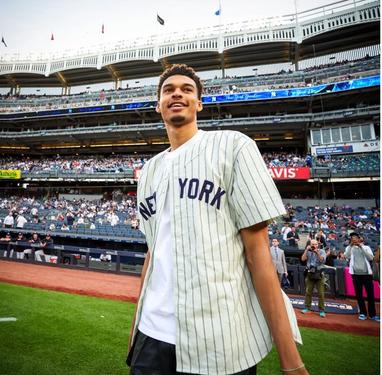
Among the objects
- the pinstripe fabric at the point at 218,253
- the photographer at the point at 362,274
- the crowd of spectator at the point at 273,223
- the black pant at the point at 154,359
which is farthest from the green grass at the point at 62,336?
the crowd of spectator at the point at 273,223

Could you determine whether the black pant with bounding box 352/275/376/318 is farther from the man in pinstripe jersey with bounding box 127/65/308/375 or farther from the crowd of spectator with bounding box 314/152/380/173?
the crowd of spectator with bounding box 314/152/380/173

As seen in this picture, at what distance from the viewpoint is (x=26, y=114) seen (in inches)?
1421

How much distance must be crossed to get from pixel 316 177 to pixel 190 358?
81.8ft

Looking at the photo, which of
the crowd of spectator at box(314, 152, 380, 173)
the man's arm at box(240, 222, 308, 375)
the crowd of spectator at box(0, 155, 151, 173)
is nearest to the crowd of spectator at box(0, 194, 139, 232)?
the crowd of spectator at box(0, 155, 151, 173)

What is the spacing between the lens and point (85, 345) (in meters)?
3.93

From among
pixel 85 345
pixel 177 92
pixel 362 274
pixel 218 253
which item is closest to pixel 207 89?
pixel 362 274

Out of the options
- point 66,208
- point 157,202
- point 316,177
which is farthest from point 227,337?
point 66,208

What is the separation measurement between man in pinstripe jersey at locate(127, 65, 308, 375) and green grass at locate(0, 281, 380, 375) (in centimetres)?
289

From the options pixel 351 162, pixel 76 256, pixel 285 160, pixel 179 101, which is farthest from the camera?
pixel 285 160

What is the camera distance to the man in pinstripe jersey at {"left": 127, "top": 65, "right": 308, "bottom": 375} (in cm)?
100

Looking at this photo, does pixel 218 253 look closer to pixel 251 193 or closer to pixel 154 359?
pixel 251 193

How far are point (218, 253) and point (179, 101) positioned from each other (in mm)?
874

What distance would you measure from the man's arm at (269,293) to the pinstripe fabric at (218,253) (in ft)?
0.20

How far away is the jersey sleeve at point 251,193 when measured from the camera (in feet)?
3.49
